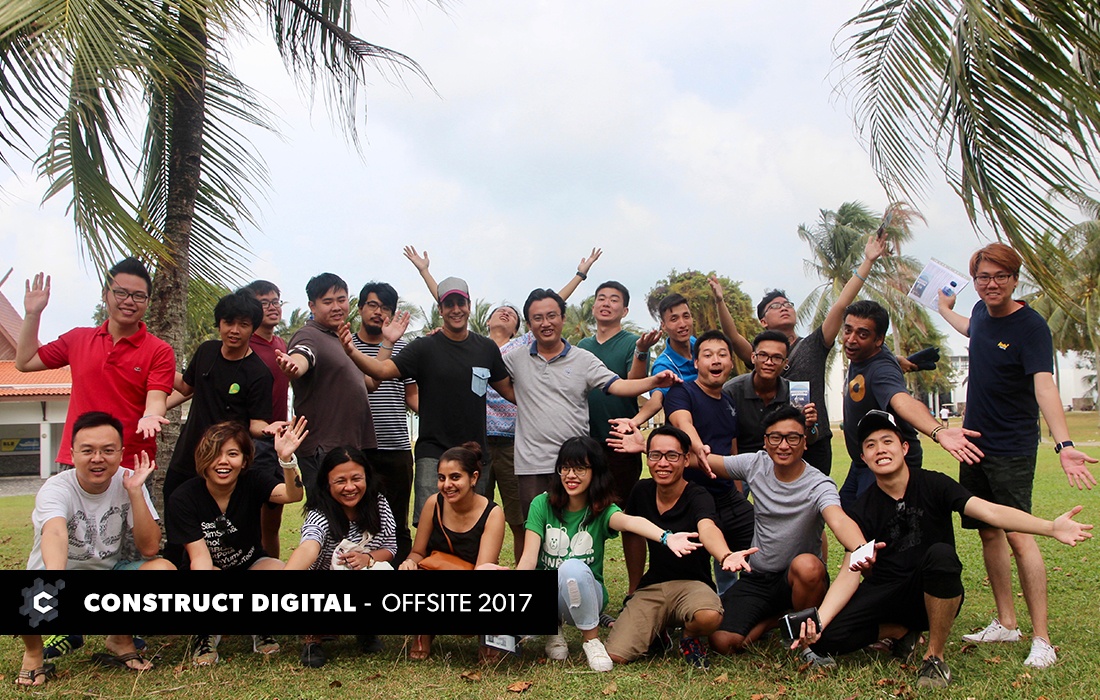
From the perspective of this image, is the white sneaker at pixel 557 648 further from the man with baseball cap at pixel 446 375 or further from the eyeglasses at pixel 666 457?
the man with baseball cap at pixel 446 375

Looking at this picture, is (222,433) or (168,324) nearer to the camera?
(222,433)

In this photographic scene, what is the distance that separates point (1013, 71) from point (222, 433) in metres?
4.82

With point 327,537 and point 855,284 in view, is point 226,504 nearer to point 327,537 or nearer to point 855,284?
point 327,537

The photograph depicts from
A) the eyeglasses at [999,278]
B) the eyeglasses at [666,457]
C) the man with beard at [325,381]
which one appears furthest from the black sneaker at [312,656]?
the eyeglasses at [999,278]

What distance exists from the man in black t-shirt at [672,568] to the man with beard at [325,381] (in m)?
1.96

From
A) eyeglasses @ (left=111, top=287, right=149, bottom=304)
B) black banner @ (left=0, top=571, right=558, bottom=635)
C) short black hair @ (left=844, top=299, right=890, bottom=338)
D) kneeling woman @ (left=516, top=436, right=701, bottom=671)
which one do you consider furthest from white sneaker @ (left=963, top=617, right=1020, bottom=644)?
eyeglasses @ (left=111, top=287, right=149, bottom=304)

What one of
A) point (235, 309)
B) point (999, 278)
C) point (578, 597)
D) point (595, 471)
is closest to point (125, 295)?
point (235, 309)

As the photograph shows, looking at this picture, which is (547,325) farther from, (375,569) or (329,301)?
(375,569)

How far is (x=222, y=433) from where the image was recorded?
496 cm

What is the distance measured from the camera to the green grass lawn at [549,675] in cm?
412

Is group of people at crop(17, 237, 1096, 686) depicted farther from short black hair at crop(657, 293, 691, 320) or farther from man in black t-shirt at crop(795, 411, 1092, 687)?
short black hair at crop(657, 293, 691, 320)

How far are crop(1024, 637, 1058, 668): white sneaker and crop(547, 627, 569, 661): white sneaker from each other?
8.05 ft

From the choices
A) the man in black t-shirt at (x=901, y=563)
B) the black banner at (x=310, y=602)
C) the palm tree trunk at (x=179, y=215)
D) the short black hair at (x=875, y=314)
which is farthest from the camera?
the palm tree trunk at (x=179, y=215)

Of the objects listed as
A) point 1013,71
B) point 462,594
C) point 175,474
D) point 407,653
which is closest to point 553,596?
point 462,594
